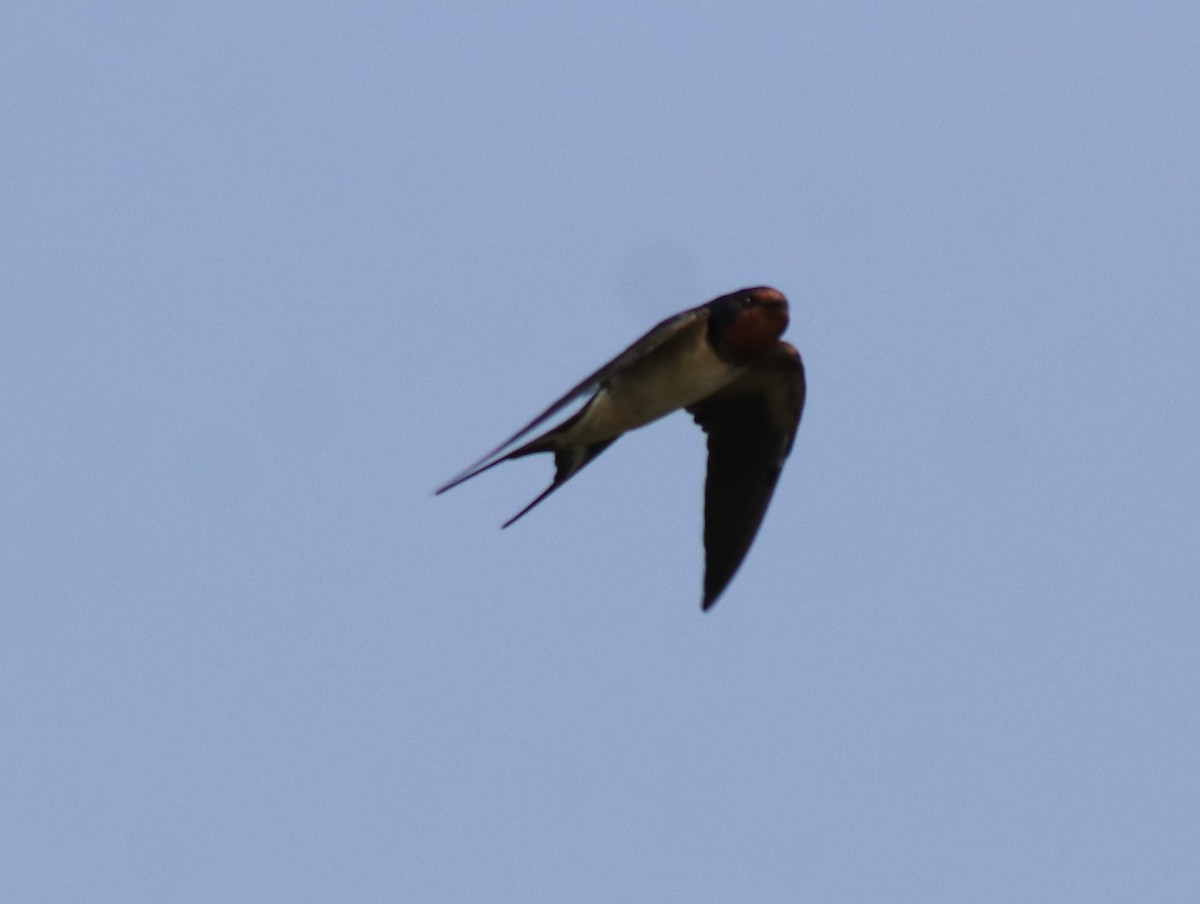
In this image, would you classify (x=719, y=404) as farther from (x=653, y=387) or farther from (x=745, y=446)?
(x=653, y=387)

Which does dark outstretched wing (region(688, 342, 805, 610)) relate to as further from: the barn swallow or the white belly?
the white belly

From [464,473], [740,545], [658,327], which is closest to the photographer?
[464,473]

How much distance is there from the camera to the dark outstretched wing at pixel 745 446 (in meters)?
9.30

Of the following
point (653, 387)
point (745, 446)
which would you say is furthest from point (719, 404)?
point (653, 387)

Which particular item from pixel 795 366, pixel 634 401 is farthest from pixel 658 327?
pixel 795 366

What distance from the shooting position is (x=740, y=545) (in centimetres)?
930

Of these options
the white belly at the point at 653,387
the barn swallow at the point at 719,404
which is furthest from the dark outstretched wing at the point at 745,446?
the white belly at the point at 653,387

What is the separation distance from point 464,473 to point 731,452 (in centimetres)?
225

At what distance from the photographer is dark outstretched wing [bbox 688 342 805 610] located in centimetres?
930

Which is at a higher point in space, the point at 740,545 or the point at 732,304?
the point at 732,304

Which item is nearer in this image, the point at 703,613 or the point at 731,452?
the point at 703,613

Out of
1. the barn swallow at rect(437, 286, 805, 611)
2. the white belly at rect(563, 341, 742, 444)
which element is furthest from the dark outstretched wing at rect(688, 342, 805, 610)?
the white belly at rect(563, 341, 742, 444)

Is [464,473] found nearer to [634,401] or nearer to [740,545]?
[634,401]

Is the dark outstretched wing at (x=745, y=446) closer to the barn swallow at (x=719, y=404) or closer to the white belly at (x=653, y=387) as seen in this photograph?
the barn swallow at (x=719, y=404)
